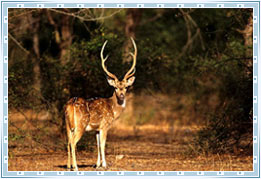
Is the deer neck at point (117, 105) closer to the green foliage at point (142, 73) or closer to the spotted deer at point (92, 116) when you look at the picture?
the spotted deer at point (92, 116)

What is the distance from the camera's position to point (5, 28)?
9.82 m

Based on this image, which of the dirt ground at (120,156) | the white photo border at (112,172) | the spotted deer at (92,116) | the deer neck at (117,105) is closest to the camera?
the white photo border at (112,172)

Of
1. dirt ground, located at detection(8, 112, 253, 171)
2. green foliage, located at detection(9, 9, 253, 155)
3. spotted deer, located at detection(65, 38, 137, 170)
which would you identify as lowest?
dirt ground, located at detection(8, 112, 253, 171)

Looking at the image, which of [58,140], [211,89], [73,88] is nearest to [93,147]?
[58,140]

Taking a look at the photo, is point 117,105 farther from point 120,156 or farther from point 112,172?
point 112,172

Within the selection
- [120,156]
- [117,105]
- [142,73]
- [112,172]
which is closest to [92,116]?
[117,105]

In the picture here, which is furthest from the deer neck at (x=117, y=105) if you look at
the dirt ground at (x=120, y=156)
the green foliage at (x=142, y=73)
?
the green foliage at (x=142, y=73)

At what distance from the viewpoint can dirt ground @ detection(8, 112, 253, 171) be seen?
36.8 feet

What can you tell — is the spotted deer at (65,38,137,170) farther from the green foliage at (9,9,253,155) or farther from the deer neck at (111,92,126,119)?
the green foliage at (9,9,253,155)

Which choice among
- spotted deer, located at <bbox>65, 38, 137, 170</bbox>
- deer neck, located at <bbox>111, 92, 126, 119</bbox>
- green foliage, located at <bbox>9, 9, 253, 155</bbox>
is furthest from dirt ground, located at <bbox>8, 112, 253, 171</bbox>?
deer neck, located at <bbox>111, 92, 126, 119</bbox>

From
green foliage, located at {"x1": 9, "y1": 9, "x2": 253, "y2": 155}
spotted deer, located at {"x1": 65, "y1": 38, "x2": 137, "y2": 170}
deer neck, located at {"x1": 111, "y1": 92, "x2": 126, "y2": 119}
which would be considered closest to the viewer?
spotted deer, located at {"x1": 65, "y1": 38, "x2": 137, "y2": 170}

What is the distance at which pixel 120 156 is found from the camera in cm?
1274

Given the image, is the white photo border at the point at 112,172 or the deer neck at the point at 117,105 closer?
the white photo border at the point at 112,172

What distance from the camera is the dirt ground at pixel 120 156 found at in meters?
11.2
